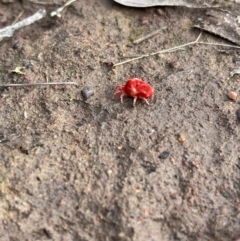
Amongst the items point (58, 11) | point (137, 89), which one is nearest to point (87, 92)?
point (137, 89)

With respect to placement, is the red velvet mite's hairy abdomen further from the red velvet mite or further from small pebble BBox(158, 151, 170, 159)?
small pebble BBox(158, 151, 170, 159)

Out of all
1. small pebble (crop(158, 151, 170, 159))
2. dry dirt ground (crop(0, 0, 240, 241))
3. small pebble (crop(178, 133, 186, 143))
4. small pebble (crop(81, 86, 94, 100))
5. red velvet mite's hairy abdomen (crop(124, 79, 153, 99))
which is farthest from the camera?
small pebble (crop(81, 86, 94, 100))

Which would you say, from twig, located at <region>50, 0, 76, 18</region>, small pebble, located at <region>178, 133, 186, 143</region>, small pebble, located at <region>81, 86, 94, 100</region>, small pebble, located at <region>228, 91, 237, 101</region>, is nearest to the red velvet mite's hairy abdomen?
small pebble, located at <region>81, 86, 94, 100</region>

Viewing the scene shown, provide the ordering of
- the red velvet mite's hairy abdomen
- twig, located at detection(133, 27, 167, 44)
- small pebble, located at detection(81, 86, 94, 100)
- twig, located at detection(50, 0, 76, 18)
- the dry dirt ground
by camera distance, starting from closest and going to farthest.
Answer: the dry dirt ground → the red velvet mite's hairy abdomen → small pebble, located at detection(81, 86, 94, 100) → twig, located at detection(133, 27, 167, 44) → twig, located at detection(50, 0, 76, 18)

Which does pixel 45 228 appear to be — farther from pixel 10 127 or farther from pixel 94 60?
pixel 94 60

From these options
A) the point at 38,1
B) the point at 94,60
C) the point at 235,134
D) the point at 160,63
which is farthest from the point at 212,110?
the point at 38,1

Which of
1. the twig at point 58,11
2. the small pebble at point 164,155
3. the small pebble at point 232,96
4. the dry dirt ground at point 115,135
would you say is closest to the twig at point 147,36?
the dry dirt ground at point 115,135

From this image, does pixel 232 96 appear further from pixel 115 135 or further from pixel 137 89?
pixel 115 135
